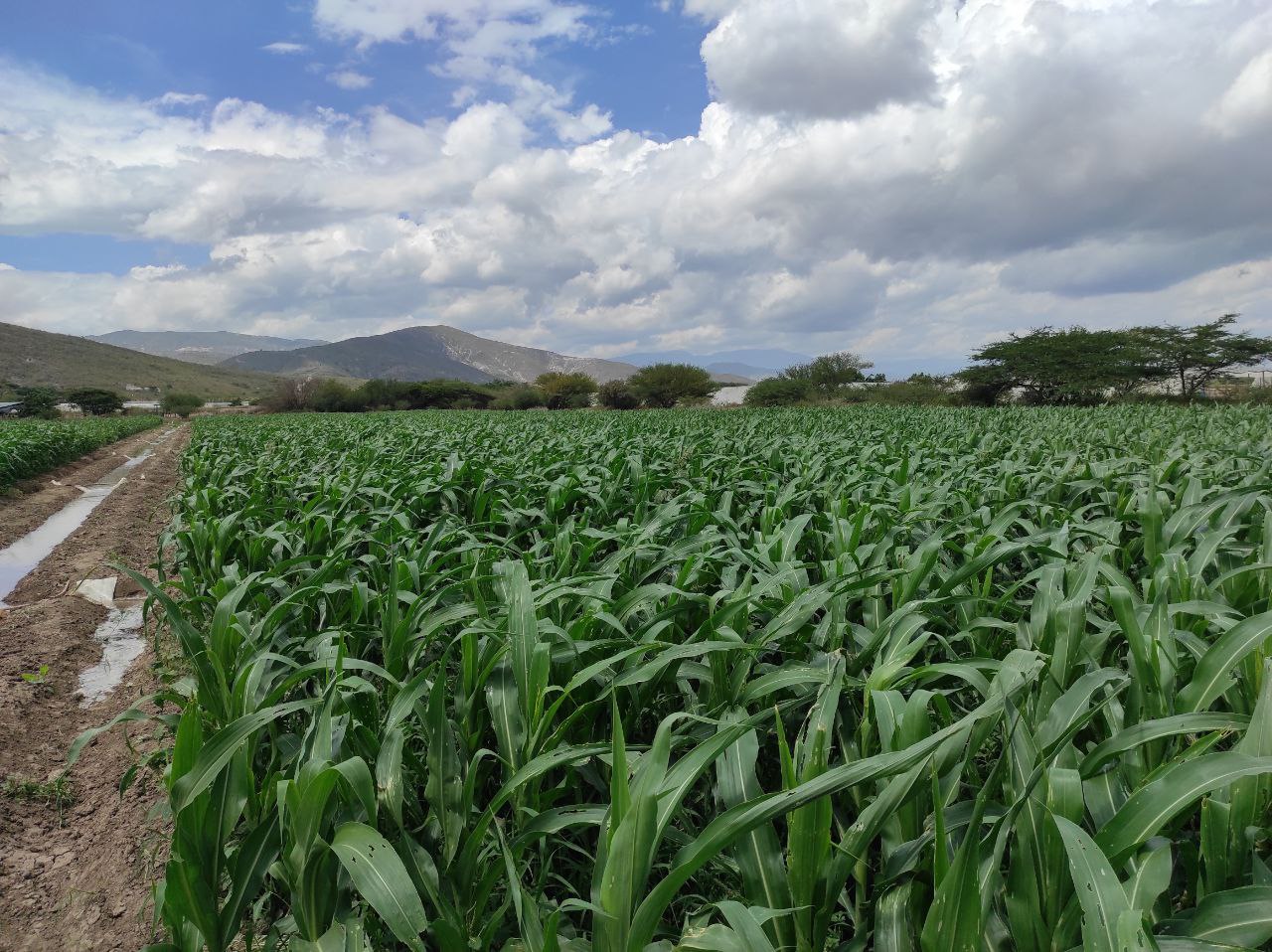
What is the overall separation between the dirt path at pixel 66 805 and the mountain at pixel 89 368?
358 ft

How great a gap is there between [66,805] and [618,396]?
54329mm

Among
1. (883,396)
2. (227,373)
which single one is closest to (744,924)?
(883,396)

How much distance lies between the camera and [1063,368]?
45625mm

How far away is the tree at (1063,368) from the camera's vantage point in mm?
44219

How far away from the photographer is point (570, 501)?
520 cm

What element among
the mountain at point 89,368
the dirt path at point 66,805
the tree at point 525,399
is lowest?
the dirt path at point 66,805

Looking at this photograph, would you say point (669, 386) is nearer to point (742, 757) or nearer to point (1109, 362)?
point (1109, 362)

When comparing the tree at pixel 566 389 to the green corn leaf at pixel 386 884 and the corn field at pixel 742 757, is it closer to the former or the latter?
the corn field at pixel 742 757

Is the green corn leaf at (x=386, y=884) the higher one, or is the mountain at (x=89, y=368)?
the mountain at (x=89, y=368)

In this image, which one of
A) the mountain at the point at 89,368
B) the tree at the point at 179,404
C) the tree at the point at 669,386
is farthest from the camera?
the mountain at the point at 89,368

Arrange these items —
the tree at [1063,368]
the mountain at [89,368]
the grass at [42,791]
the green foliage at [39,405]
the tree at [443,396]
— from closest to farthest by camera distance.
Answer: the grass at [42,791] < the tree at [1063,368] < the green foliage at [39,405] < the tree at [443,396] < the mountain at [89,368]

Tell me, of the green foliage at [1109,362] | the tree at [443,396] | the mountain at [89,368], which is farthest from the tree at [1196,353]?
the mountain at [89,368]

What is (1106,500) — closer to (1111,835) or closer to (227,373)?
(1111,835)

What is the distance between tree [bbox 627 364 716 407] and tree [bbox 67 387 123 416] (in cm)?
4749
